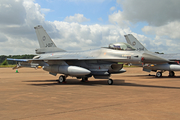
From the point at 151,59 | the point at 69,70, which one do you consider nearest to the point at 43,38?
the point at 69,70

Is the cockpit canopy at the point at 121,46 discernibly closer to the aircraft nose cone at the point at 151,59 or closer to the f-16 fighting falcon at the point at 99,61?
the f-16 fighting falcon at the point at 99,61

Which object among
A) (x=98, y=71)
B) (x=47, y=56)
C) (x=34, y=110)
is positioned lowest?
(x=34, y=110)

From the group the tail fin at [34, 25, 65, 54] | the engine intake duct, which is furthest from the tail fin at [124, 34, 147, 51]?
the engine intake duct

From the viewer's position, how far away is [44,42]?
17000 mm

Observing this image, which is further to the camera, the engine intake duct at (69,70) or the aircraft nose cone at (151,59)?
the engine intake duct at (69,70)

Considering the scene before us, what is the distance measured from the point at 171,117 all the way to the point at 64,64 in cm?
997

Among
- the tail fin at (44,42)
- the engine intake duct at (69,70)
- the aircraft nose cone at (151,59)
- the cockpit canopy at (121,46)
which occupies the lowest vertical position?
the engine intake duct at (69,70)

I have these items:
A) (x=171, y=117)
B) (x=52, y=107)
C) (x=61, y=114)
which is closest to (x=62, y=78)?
(x=52, y=107)

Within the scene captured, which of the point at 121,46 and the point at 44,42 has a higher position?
the point at 44,42

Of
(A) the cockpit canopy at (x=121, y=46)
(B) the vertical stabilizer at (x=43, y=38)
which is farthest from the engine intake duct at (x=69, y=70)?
(B) the vertical stabilizer at (x=43, y=38)

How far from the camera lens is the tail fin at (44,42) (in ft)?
54.7

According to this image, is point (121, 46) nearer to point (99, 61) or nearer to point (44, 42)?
point (99, 61)

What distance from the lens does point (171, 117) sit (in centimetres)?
461

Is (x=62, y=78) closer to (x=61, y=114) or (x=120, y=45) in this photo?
(x=120, y=45)
